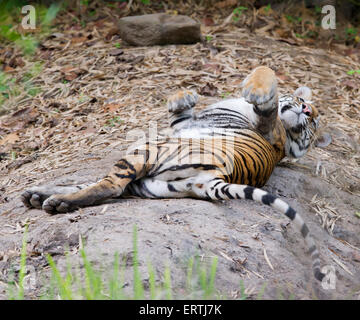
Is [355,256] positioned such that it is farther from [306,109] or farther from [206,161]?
[306,109]

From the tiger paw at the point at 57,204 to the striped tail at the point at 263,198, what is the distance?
859mm

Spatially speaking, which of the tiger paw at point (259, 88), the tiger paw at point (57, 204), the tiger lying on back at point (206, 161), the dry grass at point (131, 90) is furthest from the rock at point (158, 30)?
the tiger paw at point (57, 204)

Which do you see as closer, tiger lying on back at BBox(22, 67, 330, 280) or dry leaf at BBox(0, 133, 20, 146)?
tiger lying on back at BBox(22, 67, 330, 280)

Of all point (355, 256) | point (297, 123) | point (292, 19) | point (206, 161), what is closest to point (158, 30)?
point (292, 19)

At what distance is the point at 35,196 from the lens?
3.44m

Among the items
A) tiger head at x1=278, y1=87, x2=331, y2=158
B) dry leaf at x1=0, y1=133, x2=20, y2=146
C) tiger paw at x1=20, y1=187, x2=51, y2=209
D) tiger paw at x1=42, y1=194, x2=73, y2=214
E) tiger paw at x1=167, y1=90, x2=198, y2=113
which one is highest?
tiger paw at x1=167, y1=90, x2=198, y2=113

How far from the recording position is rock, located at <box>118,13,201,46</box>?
6875 mm

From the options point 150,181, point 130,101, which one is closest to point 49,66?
point 130,101

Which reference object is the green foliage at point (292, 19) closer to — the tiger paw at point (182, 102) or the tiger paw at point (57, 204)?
the tiger paw at point (182, 102)

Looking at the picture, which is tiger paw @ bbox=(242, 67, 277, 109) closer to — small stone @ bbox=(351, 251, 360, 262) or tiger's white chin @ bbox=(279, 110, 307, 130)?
tiger's white chin @ bbox=(279, 110, 307, 130)

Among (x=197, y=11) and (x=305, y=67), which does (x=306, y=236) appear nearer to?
(x=305, y=67)

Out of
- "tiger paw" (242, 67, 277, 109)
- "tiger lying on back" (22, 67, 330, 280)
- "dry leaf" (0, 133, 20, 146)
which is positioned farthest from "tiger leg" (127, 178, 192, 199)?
"dry leaf" (0, 133, 20, 146)

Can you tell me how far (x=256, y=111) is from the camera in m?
3.92

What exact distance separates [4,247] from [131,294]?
110 centimetres
